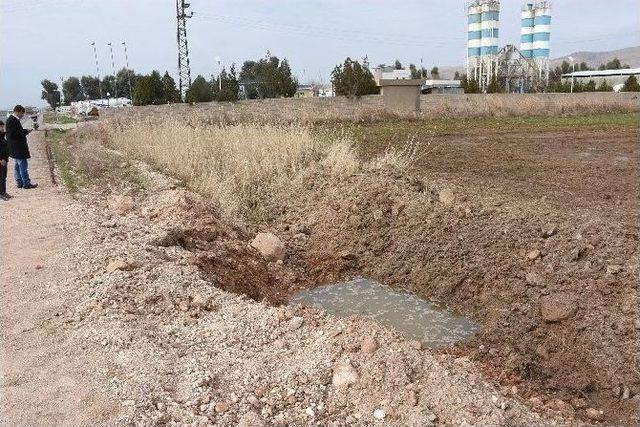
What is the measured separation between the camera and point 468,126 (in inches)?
Answer: 869

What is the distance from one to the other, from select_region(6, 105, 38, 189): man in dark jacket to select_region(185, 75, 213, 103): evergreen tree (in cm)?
2202

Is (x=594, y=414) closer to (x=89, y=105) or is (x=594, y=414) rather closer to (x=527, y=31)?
(x=89, y=105)

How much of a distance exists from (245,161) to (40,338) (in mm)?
6322

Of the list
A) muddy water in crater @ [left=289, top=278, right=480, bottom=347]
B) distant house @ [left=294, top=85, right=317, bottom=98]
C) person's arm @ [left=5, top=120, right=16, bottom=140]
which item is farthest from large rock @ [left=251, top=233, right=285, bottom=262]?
distant house @ [left=294, top=85, right=317, bottom=98]

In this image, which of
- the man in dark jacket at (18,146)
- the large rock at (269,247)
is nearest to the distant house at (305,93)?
the man in dark jacket at (18,146)

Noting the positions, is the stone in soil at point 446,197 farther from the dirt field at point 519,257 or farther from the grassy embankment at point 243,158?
the grassy embankment at point 243,158

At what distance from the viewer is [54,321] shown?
4.70 metres

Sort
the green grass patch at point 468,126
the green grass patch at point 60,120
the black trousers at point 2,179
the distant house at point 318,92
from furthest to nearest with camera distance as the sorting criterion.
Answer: the distant house at point 318,92, the green grass patch at point 60,120, the green grass patch at point 468,126, the black trousers at point 2,179

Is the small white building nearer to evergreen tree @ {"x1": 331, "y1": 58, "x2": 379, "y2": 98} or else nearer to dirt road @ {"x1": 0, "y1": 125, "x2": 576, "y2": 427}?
evergreen tree @ {"x1": 331, "y1": 58, "x2": 379, "y2": 98}

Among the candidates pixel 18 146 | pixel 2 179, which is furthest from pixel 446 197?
pixel 18 146

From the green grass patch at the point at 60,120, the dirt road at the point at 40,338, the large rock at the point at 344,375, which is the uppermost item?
the green grass patch at the point at 60,120

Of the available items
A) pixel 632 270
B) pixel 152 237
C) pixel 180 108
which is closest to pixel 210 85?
pixel 180 108

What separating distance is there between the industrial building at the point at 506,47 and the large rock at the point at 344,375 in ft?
197

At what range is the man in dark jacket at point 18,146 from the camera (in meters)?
10.4
